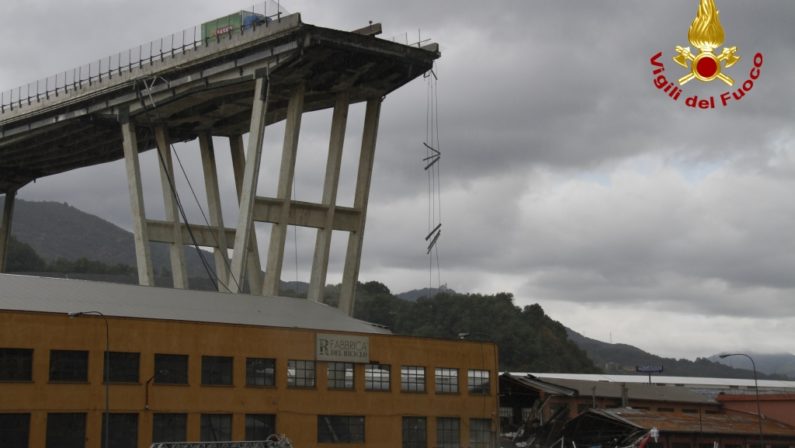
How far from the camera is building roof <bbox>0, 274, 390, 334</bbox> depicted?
62.5 m

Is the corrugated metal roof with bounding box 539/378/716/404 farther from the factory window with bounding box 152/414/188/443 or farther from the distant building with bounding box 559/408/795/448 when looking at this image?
the factory window with bounding box 152/414/188/443

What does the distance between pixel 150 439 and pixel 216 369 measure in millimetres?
6052

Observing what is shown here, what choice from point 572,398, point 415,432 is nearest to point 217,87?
point 415,432

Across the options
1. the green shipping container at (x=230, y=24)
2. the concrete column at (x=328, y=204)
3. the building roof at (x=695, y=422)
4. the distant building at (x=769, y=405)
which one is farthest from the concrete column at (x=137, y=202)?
the distant building at (x=769, y=405)

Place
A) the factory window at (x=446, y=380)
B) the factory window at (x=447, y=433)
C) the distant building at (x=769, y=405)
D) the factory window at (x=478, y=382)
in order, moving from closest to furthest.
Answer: the factory window at (x=447, y=433) → the factory window at (x=446, y=380) → the factory window at (x=478, y=382) → the distant building at (x=769, y=405)

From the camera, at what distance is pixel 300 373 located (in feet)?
216

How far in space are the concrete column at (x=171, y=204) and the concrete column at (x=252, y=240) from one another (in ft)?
18.5

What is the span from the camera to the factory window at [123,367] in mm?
58312

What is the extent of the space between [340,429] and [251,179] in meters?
21.4

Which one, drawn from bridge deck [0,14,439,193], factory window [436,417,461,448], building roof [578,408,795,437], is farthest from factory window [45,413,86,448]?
building roof [578,408,795,437]

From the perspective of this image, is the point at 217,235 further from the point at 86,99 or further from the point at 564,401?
the point at 564,401

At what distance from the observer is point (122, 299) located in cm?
6594

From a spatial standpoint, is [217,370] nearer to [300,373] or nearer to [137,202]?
[300,373]

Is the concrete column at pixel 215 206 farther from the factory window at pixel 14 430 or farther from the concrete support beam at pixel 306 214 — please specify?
the factory window at pixel 14 430
